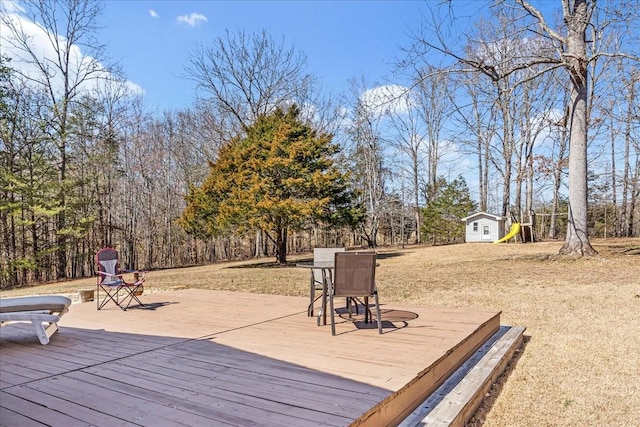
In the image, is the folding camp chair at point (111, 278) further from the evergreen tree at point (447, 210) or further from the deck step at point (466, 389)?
the evergreen tree at point (447, 210)

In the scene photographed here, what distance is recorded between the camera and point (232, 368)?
261cm

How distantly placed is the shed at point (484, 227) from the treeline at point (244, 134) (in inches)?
28.1

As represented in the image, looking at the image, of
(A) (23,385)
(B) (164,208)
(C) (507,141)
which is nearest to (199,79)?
(B) (164,208)

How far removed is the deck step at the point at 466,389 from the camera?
2.32 m

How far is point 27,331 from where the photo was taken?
388cm

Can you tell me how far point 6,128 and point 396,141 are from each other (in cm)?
1805

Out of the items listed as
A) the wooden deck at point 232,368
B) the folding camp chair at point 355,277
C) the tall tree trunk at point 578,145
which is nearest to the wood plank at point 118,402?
the wooden deck at point 232,368

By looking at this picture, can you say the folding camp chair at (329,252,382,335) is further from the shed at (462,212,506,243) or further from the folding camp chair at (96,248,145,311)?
the shed at (462,212,506,243)

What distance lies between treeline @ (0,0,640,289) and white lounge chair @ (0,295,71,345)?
7454mm

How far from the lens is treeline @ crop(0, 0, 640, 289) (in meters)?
13.5

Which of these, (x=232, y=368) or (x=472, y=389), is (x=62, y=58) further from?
(x=472, y=389)

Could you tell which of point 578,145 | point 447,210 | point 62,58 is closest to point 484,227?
point 447,210

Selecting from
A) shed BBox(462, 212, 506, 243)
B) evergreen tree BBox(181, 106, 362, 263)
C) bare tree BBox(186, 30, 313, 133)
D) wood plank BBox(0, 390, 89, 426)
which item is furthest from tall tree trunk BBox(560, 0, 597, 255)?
shed BBox(462, 212, 506, 243)

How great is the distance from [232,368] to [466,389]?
155cm
